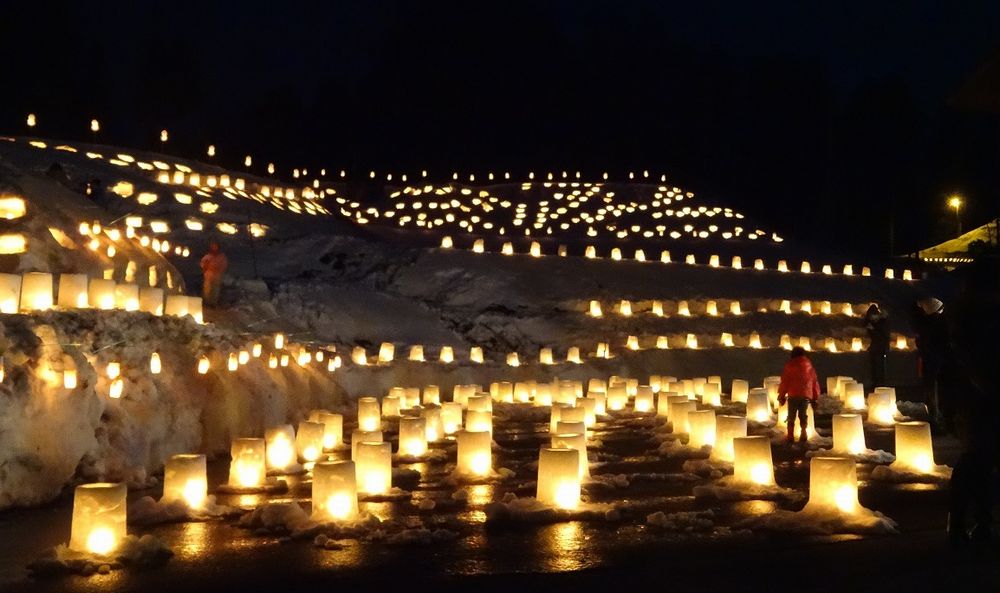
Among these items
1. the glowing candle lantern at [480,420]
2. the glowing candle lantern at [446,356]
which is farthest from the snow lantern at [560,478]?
the glowing candle lantern at [446,356]

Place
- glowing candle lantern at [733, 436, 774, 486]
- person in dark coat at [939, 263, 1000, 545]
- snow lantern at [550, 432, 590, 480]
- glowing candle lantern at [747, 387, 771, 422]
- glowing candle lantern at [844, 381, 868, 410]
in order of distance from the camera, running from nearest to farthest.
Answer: person in dark coat at [939, 263, 1000, 545], glowing candle lantern at [733, 436, 774, 486], snow lantern at [550, 432, 590, 480], glowing candle lantern at [747, 387, 771, 422], glowing candle lantern at [844, 381, 868, 410]

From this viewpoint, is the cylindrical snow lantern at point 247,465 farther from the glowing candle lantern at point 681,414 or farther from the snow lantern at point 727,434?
the glowing candle lantern at point 681,414

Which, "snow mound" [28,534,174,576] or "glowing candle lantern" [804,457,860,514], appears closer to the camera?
"snow mound" [28,534,174,576]

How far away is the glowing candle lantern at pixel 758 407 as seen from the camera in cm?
1636

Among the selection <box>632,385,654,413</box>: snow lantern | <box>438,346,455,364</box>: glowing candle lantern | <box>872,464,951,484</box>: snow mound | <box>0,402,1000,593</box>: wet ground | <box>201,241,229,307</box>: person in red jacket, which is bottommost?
<box>0,402,1000,593</box>: wet ground

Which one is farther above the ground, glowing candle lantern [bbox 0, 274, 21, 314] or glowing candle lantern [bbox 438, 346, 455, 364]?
glowing candle lantern [bbox 0, 274, 21, 314]

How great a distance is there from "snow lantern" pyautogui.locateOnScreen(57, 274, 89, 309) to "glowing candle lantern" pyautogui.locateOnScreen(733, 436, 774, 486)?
7.70 meters

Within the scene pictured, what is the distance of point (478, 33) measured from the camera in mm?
70562

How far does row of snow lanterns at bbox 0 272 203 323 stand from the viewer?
11.0 metres

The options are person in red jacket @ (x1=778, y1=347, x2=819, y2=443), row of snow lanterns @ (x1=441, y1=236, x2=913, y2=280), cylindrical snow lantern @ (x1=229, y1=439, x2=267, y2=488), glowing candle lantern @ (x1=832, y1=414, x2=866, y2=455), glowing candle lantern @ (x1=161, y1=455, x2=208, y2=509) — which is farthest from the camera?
row of snow lanterns @ (x1=441, y1=236, x2=913, y2=280)

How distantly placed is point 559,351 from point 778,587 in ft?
62.9

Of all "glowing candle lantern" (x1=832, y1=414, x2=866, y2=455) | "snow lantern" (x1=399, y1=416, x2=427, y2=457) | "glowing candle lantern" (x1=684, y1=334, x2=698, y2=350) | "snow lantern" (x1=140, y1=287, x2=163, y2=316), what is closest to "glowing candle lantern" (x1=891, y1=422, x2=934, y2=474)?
"glowing candle lantern" (x1=832, y1=414, x2=866, y2=455)

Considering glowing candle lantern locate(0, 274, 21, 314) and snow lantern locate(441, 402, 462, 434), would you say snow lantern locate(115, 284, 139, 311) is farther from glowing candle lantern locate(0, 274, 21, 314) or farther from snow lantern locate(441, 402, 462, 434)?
snow lantern locate(441, 402, 462, 434)

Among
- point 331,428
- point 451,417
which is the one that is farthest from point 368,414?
point 451,417
